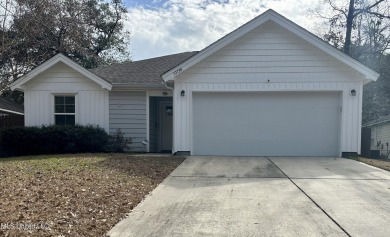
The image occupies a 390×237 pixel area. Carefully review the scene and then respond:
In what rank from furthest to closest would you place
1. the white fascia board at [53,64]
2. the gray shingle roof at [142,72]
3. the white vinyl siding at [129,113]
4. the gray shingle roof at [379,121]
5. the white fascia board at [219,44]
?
the gray shingle roof at [379,121] < the white vinyl siding at [129,113] < the gray shingle roof at [142,72] < the white fascia board at [53,64] < the white fascia board at [219,44]

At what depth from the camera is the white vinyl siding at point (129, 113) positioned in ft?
47.3

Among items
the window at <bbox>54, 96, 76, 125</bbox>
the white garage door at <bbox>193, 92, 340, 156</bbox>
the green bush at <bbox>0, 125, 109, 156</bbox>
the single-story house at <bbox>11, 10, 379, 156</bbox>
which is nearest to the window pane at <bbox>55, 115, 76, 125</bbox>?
the window at <bbox>54, 96, 76, 125</bbox>

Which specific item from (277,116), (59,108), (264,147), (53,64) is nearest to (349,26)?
(277,116)

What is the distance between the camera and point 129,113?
47.3 ft

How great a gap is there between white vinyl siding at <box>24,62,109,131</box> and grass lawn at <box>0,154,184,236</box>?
4.22 m

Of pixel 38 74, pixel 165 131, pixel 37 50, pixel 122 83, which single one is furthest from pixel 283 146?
pixel 37 50

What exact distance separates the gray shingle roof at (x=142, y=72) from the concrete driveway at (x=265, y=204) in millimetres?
5502

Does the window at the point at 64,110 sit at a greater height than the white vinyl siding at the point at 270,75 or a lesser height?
lesser

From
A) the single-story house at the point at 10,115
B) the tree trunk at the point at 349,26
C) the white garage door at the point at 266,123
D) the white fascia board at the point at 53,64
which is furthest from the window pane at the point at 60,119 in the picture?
the tree trunk at the point at 349,26

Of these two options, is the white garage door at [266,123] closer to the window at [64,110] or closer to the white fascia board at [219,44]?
the white fascia board at [219,44]

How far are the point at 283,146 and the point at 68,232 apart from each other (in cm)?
951

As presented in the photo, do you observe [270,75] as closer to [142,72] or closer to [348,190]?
[142,72]

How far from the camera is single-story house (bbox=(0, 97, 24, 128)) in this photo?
20.0 m

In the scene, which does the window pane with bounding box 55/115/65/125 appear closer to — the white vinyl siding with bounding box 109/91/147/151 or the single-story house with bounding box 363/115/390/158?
the white vinyl siding with bounding box 109/91/147/151
